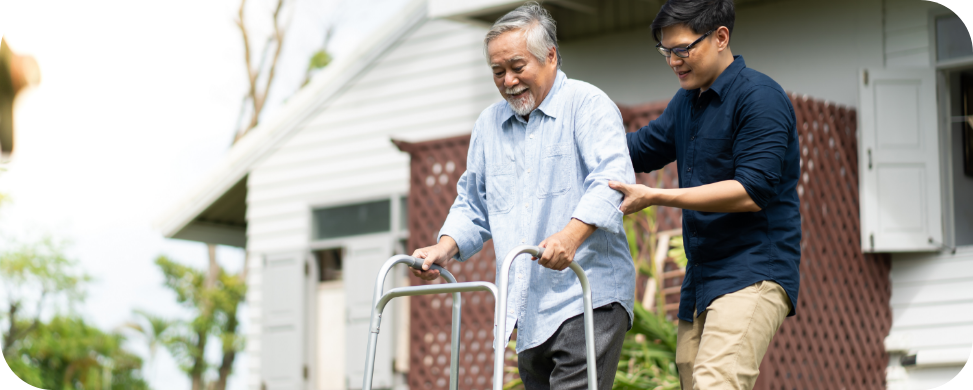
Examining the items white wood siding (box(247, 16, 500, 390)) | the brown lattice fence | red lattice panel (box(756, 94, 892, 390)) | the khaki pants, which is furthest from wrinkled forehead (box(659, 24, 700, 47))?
white wood siding (box(247, 16, 500, 390))

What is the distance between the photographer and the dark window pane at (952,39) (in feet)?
22.9

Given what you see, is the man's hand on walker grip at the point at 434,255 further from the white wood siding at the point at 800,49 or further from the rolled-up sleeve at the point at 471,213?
the white wood siding at the point at 800,49

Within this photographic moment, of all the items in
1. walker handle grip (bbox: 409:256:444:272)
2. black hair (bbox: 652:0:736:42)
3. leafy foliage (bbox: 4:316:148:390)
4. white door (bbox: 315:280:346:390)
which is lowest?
leafy foliage (bbox: 4:316:148:390)

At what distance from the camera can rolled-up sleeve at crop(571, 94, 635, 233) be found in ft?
8.79

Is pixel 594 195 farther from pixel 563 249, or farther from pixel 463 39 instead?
pixel 463 39

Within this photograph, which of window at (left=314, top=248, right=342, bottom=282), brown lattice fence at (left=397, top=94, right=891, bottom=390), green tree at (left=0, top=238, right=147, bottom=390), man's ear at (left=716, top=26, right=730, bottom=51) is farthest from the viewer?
green tree at (left=0, top=238, right=147, bottom=390)

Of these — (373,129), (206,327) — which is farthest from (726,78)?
(206,327)

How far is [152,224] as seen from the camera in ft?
38.4

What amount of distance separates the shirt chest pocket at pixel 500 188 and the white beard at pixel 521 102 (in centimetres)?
17

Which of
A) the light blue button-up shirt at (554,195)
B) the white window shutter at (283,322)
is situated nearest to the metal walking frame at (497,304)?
the light blue button-up shirt at (554,195)

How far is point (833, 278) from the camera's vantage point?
693 cm

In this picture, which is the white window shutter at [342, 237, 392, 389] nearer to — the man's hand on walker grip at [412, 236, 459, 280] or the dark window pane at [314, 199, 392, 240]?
the dark window pane at [314, 199, 392, 240]

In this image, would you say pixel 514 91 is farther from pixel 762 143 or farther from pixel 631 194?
pixel 762 143

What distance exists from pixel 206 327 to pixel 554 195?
18806 millimetres
